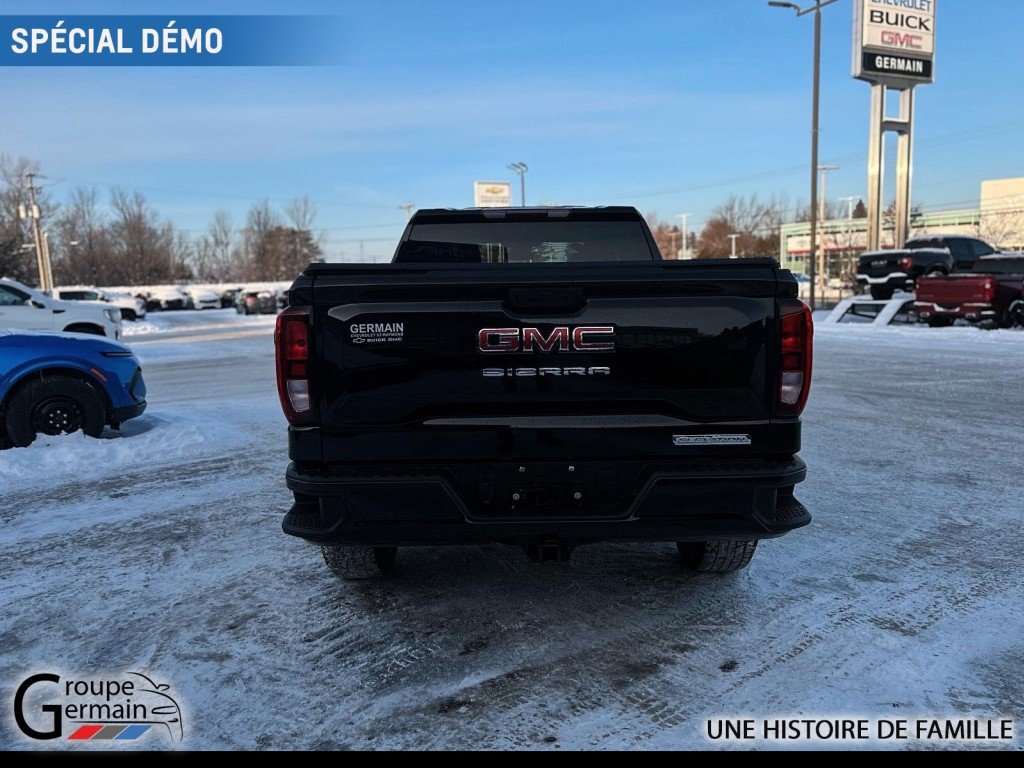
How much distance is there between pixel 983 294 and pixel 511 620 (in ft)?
60.2

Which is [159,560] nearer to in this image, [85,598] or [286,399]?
[85,598]

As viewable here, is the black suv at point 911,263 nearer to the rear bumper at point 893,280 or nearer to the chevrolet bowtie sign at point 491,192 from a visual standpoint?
the rear bumper at point 893,280

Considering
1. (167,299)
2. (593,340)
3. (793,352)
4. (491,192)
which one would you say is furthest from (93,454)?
(491,192)

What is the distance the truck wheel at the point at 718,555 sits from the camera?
3.75 m

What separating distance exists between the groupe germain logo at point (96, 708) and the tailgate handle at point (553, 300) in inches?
80.6

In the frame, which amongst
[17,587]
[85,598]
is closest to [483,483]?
[85,598]

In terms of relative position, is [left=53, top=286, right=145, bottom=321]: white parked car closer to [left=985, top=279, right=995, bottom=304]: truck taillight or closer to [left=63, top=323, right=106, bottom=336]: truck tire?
[left=63, top=323, right=106, bottom=336]: truck tire

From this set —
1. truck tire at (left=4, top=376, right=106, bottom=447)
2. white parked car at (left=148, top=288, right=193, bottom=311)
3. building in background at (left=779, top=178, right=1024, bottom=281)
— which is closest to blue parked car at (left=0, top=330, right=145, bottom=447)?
truck tire at (left=4, top=376, right=106, bottom=447)

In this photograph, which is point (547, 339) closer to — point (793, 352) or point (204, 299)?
point (793, 352)

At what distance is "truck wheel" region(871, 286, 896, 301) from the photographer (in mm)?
22844

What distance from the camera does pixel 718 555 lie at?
3.82m

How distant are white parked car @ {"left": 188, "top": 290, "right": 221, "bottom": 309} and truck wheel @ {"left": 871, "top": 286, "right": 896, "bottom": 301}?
5160 cm

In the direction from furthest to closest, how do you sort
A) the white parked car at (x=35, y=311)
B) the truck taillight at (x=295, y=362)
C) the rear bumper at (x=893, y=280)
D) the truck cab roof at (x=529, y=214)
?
1. the rear bumper at (x=893, y=280)
2. the white parked car at (x=35, y=311)
3. the truck cab roof at (x=529, y=214)
4. the truck taillight at (x=295, y=362)

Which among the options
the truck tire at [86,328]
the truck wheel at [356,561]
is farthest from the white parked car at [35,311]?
the truck wheel at [356,561]
